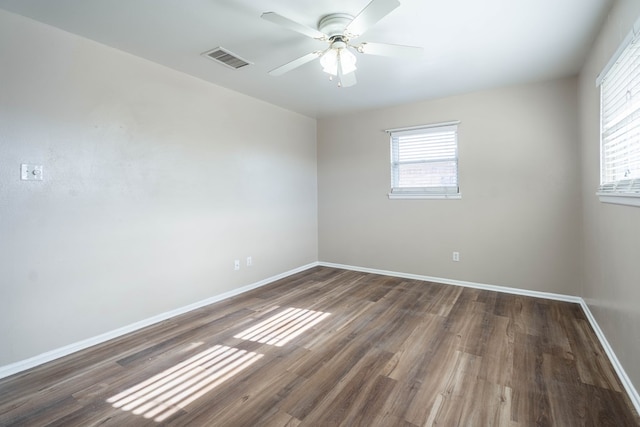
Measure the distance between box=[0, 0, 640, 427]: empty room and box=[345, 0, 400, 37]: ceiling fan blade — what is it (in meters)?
0.01

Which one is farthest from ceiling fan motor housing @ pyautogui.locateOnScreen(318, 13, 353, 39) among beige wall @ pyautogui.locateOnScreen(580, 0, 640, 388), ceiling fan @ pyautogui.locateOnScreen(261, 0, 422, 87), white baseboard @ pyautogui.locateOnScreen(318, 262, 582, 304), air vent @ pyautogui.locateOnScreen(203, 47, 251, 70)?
white baseboard @ pyautogui.locateOnScreen(318, 262, 582, 304)

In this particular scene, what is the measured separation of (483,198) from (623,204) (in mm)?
1918

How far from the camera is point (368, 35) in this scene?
7.81 ft

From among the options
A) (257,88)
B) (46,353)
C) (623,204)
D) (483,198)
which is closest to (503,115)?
(483,198)

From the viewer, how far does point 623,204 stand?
184cm

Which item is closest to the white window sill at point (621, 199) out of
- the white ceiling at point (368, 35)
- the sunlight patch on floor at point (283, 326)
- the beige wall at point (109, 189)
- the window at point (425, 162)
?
the white ceiling at point (368, 35)

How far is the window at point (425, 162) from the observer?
13.0 ft

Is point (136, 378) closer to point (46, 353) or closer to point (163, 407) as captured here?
point (163, 407)

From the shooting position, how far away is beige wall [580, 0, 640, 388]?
1728 millimetres

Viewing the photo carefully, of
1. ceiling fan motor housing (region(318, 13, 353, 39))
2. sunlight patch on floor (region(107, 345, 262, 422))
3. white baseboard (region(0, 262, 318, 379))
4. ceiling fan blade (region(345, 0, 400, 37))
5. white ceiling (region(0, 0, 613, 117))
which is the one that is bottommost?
sunlight patch on floor (region(107, 345, 262, 422))

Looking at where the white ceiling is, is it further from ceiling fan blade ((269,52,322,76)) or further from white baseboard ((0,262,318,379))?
white baseboard ((0,262,318,379))

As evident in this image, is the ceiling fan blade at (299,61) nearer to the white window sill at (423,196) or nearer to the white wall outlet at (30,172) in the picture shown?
the white wall outlet at (30,172)

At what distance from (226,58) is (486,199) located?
3.38 metres

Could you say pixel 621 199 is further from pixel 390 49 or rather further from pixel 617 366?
pixel 390 49
